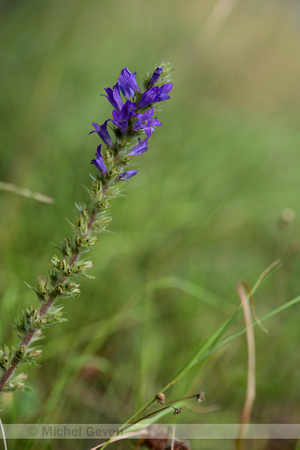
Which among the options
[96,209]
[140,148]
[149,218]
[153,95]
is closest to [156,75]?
[153,95]

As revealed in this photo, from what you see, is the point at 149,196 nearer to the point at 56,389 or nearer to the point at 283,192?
the point at 283,192

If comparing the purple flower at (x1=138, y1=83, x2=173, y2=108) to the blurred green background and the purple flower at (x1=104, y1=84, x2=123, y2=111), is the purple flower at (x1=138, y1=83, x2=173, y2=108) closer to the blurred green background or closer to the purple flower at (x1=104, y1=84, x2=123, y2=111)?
the purple flower at (x1=104, y1=84, x2=123, y2=111)

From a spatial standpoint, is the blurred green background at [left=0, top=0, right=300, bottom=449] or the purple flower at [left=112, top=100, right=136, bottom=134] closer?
the purple flower at [left=112, top=100, right=136, bottom=134]

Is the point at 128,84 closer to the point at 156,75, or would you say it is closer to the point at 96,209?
the point at 156,75

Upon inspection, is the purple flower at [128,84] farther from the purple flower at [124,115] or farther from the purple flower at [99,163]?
the purple flower at [99,163]

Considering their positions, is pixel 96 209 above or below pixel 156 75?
below

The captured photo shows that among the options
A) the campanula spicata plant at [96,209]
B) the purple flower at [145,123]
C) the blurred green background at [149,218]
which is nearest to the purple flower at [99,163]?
the campanula spicata plant at [96,209]

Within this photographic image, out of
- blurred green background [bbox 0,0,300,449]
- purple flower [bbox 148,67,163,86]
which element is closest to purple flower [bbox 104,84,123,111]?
purple flower [bbox 148,67,163,86]
